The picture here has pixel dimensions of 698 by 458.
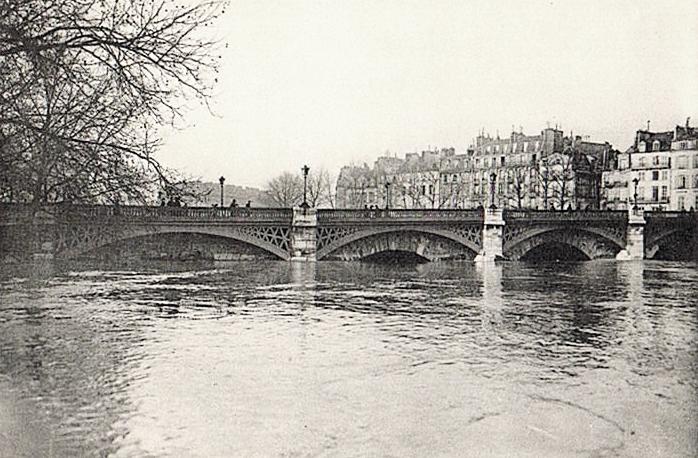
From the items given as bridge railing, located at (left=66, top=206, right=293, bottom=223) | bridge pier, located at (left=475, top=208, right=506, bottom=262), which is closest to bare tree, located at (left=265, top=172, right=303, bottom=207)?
bridge pier, located at (left=475, top=208, right=506, bottom=262)

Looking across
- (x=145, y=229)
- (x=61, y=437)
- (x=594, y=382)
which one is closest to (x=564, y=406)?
(x=594, y=382)

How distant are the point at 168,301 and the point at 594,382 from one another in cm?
1016

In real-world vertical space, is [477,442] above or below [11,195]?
below

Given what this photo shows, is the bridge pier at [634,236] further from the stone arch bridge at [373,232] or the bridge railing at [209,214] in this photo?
the bridge railing at [209,214]

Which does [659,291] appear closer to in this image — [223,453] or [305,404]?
[305,404]

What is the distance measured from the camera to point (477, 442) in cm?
635

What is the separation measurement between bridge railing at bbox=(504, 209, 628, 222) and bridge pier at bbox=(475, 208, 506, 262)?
0.90 metres

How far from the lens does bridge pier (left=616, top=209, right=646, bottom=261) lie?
139 ft

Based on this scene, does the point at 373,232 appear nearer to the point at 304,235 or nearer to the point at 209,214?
the point at 304,235

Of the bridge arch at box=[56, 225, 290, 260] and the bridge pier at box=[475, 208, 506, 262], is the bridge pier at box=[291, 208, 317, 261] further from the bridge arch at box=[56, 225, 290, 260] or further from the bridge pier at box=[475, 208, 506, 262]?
the bridge pier at box=[475, 208, 506, 262]

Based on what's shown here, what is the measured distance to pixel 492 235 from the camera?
3700 cm

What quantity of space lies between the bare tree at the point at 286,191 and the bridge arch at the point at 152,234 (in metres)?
37.1

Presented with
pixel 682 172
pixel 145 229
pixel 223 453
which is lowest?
pixel 223 453

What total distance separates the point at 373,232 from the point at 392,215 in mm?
1385
